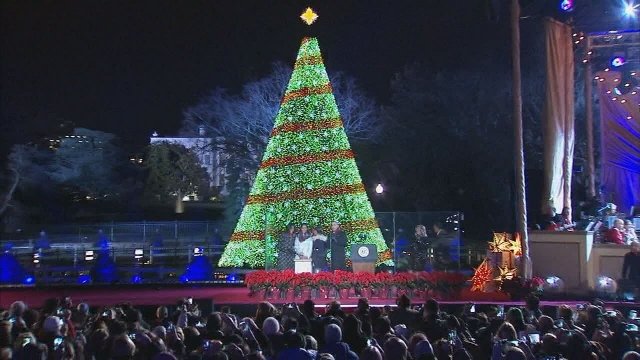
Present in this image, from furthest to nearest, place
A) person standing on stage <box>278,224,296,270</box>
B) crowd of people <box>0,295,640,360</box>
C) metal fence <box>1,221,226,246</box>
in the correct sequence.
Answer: metal fence <box>1,221,226,246</box> → person standing on stage <box>278,224,296,270</box> → crowd of people <box>0,295,640,360</box>

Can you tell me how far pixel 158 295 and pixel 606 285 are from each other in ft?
33.9

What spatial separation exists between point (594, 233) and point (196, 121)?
26.3 meters

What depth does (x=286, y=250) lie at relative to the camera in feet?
63.6

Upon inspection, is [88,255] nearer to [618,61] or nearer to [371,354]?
[618,61]

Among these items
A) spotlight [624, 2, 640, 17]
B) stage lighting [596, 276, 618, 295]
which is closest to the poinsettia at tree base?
stage lighting [596, 276, 618, 295]

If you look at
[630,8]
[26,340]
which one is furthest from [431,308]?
[630,8]

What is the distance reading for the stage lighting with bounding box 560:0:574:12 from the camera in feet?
56.4

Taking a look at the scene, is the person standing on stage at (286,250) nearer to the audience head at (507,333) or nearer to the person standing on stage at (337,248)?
the person standing on stage at (337,248)

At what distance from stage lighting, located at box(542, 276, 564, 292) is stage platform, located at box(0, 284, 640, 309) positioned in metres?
0.92

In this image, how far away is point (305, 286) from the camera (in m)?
16.9

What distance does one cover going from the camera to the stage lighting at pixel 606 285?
16.0 meters

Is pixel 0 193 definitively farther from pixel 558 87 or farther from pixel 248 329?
pixel 248 329

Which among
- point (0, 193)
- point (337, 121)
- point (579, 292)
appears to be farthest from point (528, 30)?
point (0, 193)

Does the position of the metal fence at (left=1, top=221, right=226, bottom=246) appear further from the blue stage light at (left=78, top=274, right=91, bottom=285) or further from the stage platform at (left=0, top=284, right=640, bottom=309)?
the stage platform at (left=0, top=284, right=640, bottom=309)
